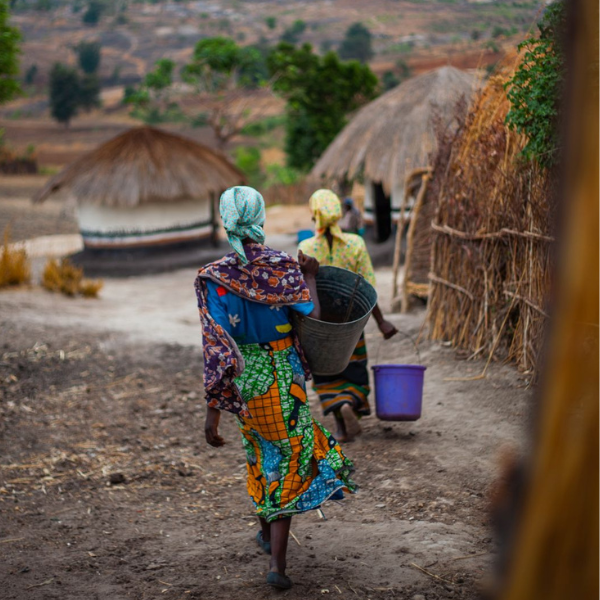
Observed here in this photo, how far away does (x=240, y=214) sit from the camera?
118 inches

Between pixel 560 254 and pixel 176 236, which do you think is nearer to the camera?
pixel 560 254

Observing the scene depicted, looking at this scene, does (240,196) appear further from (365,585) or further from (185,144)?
(185,144)

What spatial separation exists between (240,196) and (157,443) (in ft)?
9.38

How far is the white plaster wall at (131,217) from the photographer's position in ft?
49.2

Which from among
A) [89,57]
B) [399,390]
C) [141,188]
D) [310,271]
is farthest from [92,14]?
[310,271]

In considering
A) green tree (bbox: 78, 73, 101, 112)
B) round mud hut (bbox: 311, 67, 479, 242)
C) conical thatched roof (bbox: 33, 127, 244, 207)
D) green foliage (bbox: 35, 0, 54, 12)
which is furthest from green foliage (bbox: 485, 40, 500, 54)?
green foliage (bbox: 35, 0, 54, 12)

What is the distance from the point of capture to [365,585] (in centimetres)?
304

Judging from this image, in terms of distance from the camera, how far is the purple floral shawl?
2.95 meters

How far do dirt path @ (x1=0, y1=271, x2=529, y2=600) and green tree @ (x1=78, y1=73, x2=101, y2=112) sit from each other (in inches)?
1650

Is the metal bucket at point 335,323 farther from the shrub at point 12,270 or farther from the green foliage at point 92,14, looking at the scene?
the green foliage at point 92,14

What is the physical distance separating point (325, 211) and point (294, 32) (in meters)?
51.9

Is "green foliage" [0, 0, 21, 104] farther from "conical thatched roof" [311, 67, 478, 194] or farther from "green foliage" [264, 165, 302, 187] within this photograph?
"green foliage" [264, 165, 302, 187]

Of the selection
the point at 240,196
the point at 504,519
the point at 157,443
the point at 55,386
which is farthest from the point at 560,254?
the point at 55,386

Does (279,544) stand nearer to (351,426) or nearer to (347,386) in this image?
(347,386)
